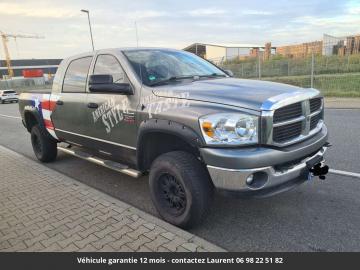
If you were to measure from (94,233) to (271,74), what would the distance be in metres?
18.4

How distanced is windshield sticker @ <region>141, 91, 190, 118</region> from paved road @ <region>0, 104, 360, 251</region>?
4.18ft

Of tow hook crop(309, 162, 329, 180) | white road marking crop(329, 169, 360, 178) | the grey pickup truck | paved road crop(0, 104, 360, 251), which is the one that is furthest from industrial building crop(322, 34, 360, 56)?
tow hook crop(309, 162, 329, 180)

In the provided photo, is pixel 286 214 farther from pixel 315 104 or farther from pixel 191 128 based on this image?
pixel 191 128

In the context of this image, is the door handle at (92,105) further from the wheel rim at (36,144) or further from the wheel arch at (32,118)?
the wheel rim at (36,144)

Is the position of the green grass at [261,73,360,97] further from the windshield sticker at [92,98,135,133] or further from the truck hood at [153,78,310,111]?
the windshield sticker at [92,98,135,133]

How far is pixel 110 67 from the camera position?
4.27m

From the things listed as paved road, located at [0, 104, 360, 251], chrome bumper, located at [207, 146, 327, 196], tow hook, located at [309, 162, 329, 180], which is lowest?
paved road, located at [0, 104, 360, 251]

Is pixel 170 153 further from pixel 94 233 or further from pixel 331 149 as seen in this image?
pixel 331 149

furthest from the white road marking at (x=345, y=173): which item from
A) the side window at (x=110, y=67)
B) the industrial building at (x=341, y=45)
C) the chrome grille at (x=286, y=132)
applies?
the industrial building at (x=341, y=45)

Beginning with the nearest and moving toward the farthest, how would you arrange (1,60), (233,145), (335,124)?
(233,145) < (335,124) < (1,60)

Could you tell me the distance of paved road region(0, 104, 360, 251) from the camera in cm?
310

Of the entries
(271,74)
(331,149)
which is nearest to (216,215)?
(331,149)

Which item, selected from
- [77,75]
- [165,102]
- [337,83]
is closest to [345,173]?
[165,102]
